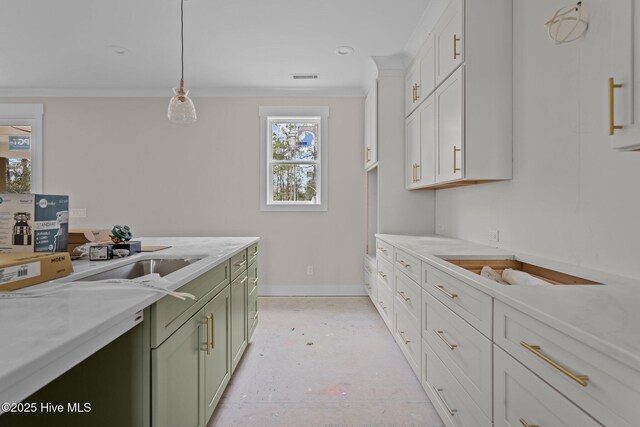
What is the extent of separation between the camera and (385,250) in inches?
118

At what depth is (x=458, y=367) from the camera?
1442 mm

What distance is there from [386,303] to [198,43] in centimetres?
305

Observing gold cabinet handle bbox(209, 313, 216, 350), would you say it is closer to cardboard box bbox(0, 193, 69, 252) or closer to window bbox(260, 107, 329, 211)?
cardboard box bbox(0, 193, 69, 252)

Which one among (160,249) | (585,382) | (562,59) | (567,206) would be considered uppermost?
(562,59)

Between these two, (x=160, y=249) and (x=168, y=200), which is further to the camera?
(x=168, y=200)

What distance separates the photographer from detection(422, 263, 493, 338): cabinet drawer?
120 centimetres

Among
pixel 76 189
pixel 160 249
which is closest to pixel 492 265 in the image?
pixel 160 249

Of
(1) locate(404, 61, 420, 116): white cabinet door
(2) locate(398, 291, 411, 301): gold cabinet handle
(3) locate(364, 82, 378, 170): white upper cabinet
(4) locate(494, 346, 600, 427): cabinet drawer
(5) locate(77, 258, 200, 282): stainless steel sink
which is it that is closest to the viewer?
(4) locate(494, 346, 600, 427): cabinet drawer

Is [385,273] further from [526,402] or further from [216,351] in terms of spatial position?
[526,402]

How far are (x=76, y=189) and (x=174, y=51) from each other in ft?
7.88

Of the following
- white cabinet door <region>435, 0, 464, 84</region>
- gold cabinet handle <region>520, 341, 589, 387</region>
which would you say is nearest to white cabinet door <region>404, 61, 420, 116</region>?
white cabinet door <region>435, 0, 464, 84</region>

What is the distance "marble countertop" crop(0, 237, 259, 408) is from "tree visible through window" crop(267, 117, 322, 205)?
10.2 feet

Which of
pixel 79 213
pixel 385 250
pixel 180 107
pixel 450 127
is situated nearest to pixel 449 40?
pixel 450 127

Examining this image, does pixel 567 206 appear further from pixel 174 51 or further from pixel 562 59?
pixel 174 51
